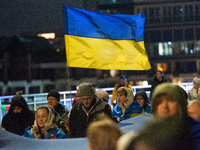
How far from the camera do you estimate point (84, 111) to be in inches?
182

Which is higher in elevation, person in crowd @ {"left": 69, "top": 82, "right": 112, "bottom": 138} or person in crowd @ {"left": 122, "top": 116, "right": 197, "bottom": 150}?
person in crowd @ {"left": 122, "top": 116, "right": 197, "bottom": 150}

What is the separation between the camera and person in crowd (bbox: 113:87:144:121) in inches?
208

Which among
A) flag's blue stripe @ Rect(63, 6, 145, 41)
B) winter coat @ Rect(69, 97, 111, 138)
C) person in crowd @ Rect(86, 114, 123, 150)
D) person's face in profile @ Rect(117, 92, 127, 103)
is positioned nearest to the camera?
person in crowd @ Rect(86, 114, 123, 150)

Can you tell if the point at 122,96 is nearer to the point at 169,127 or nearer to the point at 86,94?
the point at 86,94

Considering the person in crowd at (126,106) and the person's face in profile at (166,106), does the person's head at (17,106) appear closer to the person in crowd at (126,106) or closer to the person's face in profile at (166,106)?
the person in crowd at (126,106)

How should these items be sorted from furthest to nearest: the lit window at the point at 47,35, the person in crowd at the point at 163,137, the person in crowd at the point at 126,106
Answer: the lit window at the point at 47,35 < the person in crowd at the point at 126,106 < the person in crowd at the point at 163,137

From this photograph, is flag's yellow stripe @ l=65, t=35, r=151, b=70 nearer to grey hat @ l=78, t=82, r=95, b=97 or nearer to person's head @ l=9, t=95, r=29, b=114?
person's head @ l=9, t=95, r=29, b=114

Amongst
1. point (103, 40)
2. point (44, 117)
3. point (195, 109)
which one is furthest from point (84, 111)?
point (103, 40)

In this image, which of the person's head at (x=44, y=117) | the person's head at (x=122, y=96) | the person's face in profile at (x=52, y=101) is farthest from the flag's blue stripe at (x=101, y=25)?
the person's head at (x=44, y=117)

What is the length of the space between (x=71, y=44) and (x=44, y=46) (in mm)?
89281

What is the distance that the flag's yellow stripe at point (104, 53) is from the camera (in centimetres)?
645

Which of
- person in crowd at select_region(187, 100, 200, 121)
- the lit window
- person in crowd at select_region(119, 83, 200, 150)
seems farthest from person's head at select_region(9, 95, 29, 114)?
the lit window

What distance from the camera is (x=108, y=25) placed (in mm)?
7316

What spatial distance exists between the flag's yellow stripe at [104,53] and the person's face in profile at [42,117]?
2298 mm
